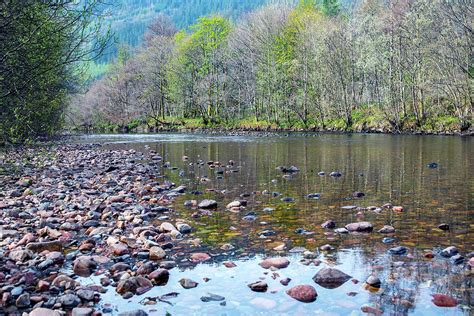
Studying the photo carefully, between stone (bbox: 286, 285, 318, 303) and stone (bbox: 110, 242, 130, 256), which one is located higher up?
stone (bbox: 110, 242, 130, 256)

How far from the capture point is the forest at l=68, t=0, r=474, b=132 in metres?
38.0

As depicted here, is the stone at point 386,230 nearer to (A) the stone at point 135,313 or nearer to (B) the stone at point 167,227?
(B) the stone at point 167,227

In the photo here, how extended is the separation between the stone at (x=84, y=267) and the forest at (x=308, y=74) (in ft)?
116

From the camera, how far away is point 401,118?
43.4 m

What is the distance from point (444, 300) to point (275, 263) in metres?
2.16

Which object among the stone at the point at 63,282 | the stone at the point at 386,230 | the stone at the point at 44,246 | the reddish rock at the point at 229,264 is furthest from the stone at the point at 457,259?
the stone at the point at 44,246

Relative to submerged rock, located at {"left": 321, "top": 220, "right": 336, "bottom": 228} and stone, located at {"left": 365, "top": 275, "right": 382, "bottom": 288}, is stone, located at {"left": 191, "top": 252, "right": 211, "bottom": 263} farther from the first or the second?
submerged rock, located at {"left": 321, "top": 220, "right": 336, "bottom": 228}

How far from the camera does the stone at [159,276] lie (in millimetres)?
5410

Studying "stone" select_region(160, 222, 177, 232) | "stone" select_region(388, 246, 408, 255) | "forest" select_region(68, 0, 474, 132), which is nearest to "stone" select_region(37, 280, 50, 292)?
"stone" select_region(160, 222, 177, 232)

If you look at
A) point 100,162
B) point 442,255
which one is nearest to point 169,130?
point 100,162

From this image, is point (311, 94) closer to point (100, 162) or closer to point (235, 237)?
point (100, 162)

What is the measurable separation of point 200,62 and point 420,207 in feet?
207

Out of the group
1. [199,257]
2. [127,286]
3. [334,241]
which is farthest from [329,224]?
[127,286]

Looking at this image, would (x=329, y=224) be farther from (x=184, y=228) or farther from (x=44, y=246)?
(x=44, y=246)
